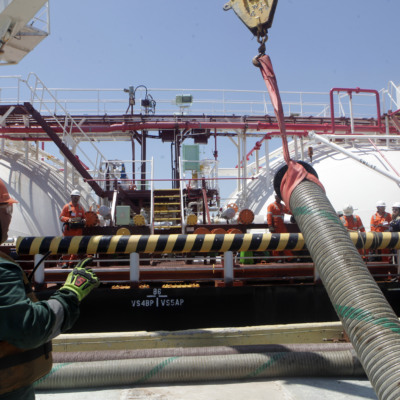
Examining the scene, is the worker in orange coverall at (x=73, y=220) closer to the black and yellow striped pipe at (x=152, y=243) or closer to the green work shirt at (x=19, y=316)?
the black and yellow striped pipe at (x=152, y=243)

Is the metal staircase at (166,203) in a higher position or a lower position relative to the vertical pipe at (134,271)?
Result: higher

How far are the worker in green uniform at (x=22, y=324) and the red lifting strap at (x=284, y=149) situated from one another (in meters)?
1.82

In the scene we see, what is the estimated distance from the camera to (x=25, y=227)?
1425 centimetres

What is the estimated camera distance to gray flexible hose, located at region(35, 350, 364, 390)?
3.56 metres

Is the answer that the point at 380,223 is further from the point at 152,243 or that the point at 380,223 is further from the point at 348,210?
the point at 152,243

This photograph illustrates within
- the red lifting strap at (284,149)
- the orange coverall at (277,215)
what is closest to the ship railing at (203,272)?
the red lifting strap at (284,149)

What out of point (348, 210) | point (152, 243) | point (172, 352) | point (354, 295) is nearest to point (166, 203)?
point (348, 210)

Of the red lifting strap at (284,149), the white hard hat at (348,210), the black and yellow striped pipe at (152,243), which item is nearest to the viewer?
the red lifting strap at (284,149)

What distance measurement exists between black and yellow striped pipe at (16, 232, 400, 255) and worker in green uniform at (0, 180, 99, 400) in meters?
2.64

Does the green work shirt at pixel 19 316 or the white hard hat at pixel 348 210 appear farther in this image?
the white hard hat at pixel 348 210

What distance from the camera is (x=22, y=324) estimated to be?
176cm

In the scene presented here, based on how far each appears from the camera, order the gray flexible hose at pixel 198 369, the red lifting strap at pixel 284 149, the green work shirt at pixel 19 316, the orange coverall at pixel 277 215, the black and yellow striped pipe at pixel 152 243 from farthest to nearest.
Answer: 1. the orange coverall at pixel 277 215
2. the black and yellow striped pipe at pixel 152 243
3. the gray flexible hose at pixel 198 369
4. the red lifting strap at pixel 284 149
5. the green work shirt at pixel 19 316

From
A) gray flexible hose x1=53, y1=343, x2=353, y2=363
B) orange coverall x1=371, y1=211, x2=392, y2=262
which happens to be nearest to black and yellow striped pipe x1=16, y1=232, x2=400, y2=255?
gray flexible hose x1=53, y1=343, x2=353, y2=363

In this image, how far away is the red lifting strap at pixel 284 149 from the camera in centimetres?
321
